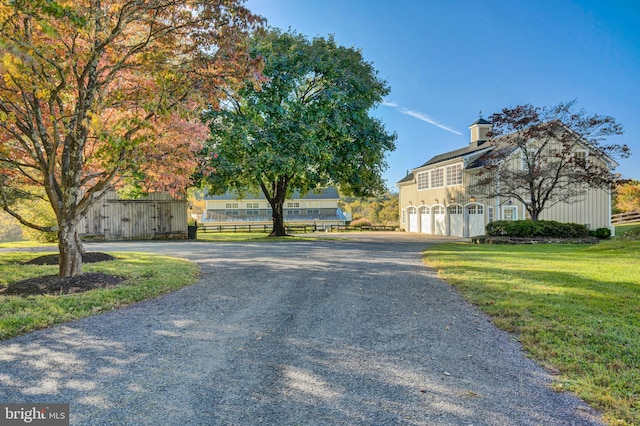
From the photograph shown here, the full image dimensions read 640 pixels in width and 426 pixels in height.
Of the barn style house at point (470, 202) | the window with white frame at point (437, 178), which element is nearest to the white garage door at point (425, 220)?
the barn style house at point (470, 202)

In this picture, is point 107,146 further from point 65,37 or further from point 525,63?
point 525,63

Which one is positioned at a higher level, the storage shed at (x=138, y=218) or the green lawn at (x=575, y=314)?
the storage shed at (x=138, y=218)

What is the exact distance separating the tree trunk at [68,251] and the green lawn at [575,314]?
7559mm

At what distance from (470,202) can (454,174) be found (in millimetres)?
2886

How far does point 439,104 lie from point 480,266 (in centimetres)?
1579

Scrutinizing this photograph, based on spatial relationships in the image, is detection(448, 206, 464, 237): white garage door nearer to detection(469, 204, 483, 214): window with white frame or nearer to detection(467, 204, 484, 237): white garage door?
detection(467, 204, 484, 237): white garage door

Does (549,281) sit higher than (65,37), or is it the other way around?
(65,37)

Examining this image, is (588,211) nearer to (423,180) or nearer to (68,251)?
(423,180)

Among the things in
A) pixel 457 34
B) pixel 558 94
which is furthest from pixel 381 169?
pixel 558 94

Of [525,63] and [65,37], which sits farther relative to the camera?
[525,63]

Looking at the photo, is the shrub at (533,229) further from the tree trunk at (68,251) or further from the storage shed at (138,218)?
the tree trunk at (68,251)

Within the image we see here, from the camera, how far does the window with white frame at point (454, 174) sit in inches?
983

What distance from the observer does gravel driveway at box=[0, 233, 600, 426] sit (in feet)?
8.94

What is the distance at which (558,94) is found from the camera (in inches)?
754
